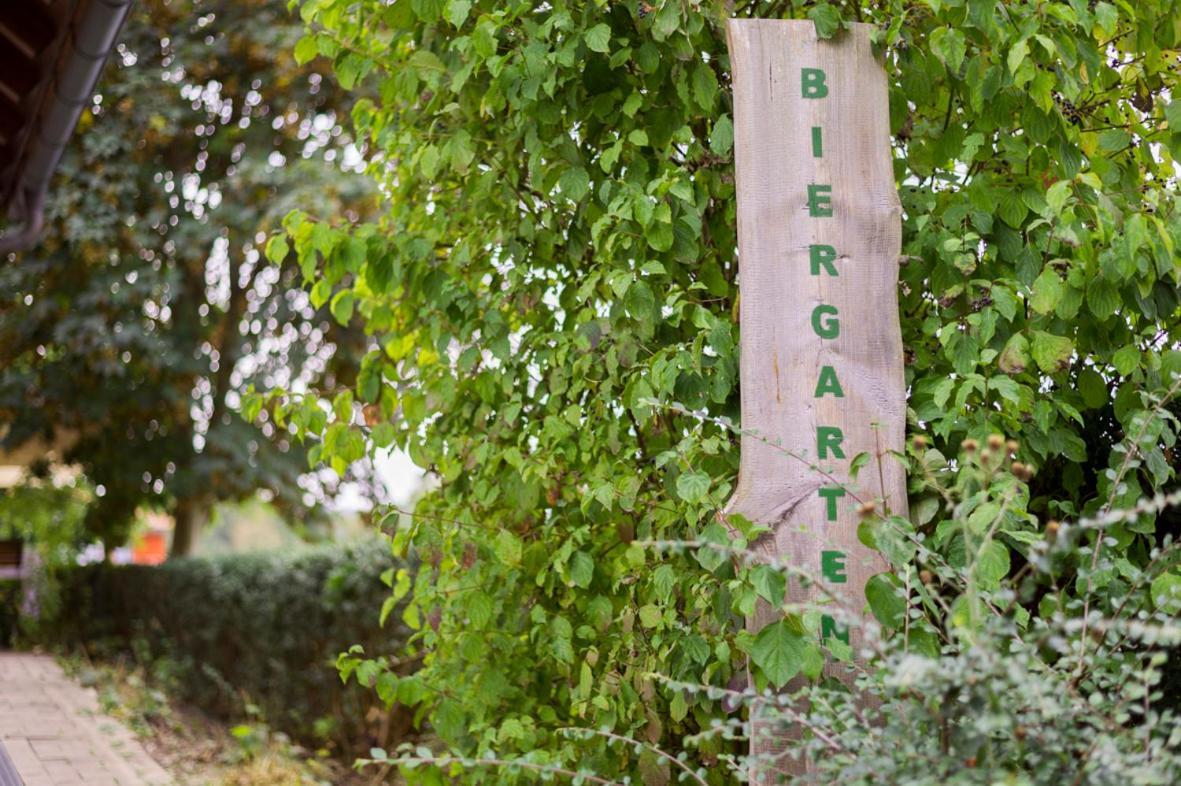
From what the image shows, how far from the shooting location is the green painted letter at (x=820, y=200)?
2.36 m

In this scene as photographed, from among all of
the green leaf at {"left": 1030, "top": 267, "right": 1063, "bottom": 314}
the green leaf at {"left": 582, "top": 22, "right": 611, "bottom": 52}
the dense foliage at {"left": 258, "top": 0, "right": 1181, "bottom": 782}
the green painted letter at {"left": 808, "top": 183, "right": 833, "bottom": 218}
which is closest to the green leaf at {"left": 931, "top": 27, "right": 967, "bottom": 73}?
the dense foliage at {"left": 258, "top": 0, "right": 1181, "bottom": 782}

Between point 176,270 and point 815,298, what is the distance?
7.84 m

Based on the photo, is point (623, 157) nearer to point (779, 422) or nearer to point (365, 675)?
point (779, 422)

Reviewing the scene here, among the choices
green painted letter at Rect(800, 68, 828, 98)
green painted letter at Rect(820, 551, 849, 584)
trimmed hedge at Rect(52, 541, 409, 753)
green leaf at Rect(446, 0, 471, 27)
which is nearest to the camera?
green painted letter at Rect(820, 551, 849, 584)

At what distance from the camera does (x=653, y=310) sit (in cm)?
259

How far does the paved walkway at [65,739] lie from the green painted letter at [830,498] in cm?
405

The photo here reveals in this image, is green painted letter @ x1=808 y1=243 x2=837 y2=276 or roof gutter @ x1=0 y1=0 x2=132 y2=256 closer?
green painted letter @ x1=808 y1=243 x2=837 y2=276

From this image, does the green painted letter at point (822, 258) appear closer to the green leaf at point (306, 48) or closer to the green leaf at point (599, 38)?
the green leaf at point (599, 38)

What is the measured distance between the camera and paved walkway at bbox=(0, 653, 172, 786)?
5.33 metres

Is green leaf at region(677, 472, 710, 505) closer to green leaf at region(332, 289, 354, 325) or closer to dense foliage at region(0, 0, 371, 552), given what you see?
green leaf at region(332, 289, 354, 325)

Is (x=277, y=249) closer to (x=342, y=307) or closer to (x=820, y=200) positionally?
(x=342, y=307)

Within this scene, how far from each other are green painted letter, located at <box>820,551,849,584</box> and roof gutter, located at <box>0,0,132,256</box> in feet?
12.0

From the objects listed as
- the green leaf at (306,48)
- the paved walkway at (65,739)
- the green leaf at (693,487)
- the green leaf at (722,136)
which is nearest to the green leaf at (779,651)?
the green leaf at (693,487)

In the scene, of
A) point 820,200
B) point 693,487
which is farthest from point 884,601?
point 820,200
